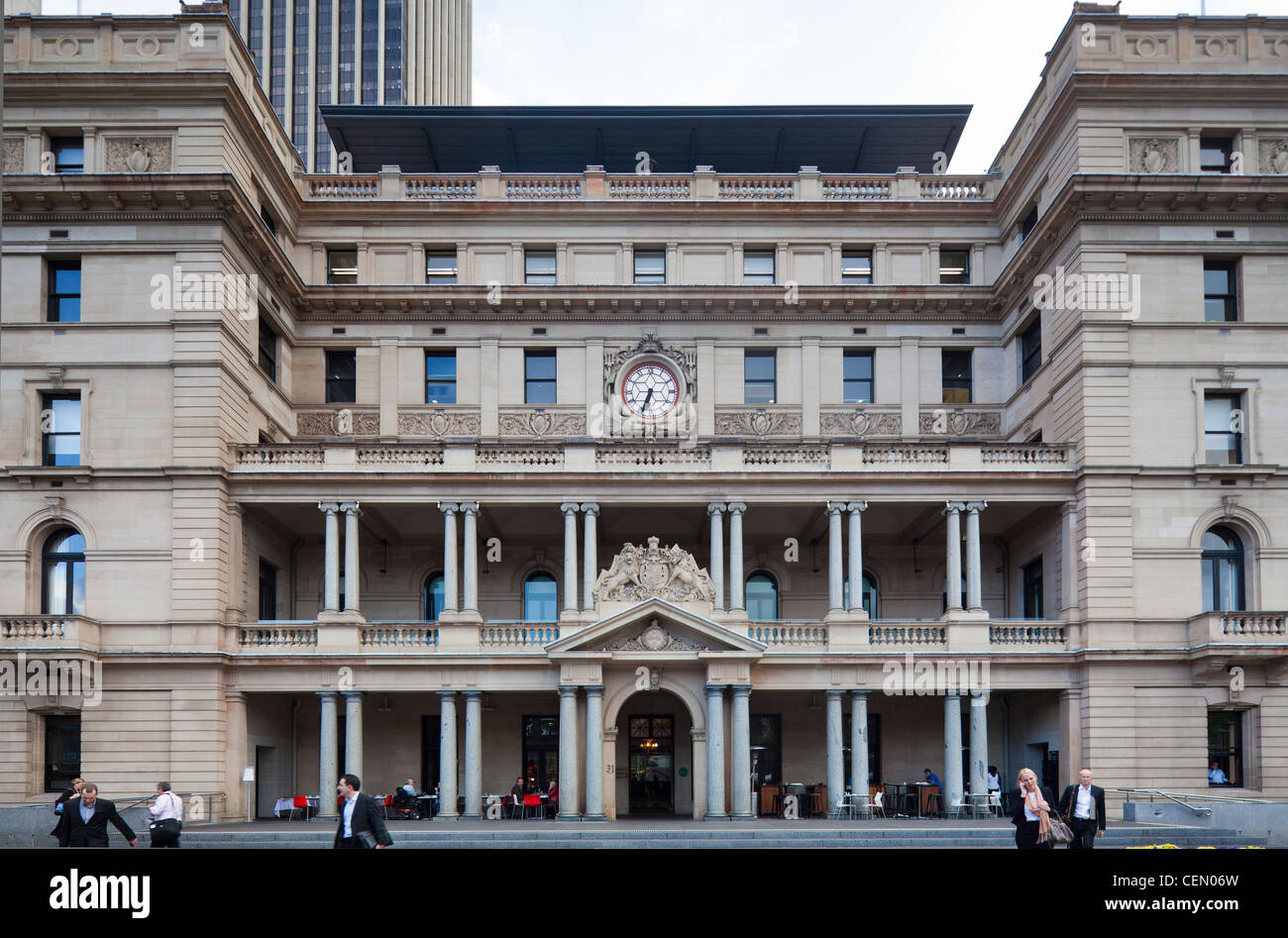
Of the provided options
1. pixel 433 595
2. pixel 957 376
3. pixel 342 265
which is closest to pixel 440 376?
pixel 342 265

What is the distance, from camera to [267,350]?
3775cm

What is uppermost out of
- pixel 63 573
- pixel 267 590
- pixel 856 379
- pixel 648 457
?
pixel 856 379

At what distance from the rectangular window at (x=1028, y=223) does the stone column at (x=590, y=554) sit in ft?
52.3

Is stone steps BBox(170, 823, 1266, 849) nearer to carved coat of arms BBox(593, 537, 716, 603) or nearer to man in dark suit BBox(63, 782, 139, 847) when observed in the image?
carved coat of arms BBox(593, 537, 716, 603)

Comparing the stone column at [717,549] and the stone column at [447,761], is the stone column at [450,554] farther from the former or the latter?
the stone column at [717,549]

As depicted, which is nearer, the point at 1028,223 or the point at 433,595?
the point at 1028,223

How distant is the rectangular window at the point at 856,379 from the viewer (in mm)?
40250

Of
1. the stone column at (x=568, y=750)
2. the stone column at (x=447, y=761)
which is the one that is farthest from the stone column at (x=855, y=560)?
the stone column at (x=447, y=761)

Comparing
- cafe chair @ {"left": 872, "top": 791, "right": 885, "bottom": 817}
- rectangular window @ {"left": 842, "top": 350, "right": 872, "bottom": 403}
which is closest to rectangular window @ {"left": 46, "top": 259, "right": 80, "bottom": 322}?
rectangular window @ {"left": 842, "top": 350, "right": 872, "bottom": 403}

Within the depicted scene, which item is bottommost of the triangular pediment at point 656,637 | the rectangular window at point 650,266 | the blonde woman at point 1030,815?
the blonde woman at point 1030,815

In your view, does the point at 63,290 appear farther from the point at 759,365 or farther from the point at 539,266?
the point at 759,365

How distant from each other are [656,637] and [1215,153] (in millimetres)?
20866
